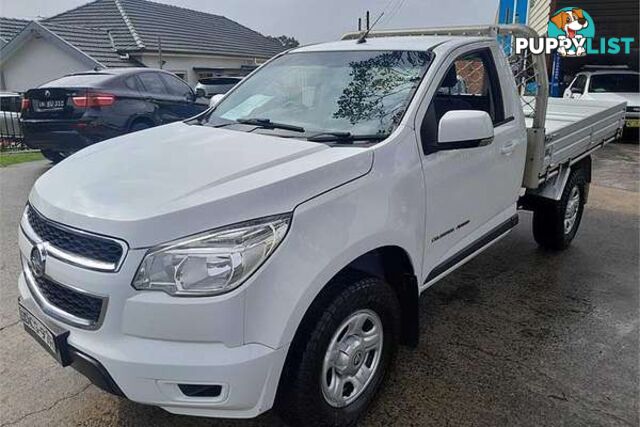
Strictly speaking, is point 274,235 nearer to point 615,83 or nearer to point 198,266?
point 198,266

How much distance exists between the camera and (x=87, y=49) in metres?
21.8

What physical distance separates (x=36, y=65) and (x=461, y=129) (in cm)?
2541

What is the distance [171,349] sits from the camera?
6.28ft

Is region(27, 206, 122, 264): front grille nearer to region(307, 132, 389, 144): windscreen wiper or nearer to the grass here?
region(307, 132, 389, 144): windscreen wiper

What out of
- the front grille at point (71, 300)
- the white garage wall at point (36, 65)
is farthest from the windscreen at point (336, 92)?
the white garage wall at point (36, 65)

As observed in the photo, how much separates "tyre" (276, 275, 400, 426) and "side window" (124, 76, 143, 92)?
6.77m

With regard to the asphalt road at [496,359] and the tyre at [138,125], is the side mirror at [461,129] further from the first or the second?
the tyre at [138,125]

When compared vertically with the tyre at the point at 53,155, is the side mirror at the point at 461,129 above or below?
above

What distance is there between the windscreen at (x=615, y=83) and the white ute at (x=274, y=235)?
1218 centimetres

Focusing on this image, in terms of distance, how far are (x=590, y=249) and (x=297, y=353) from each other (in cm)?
414

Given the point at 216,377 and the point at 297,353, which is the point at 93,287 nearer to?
the point at 216,377

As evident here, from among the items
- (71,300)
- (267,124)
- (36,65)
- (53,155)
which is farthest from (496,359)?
(36,65)

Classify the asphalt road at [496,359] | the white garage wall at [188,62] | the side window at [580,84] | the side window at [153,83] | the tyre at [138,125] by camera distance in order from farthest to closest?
the white garage wall at [188,62]
the side window at [580,84]
the side window at [153,83]
the tyre at [138,125]
the asphalt road at [496,359]

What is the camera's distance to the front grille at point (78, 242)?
192cm
